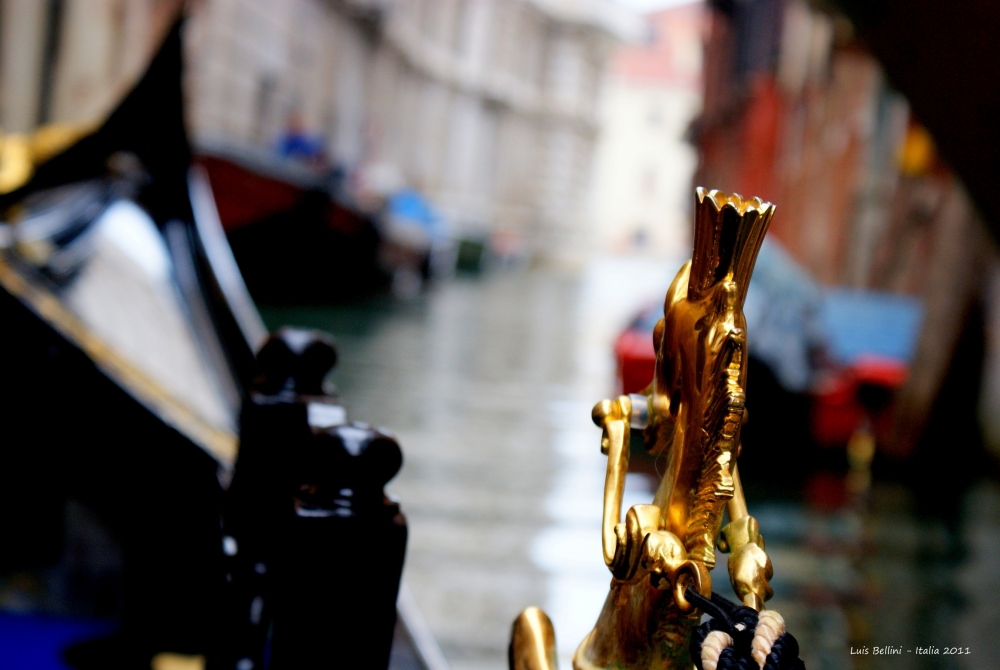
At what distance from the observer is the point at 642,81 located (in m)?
40.6

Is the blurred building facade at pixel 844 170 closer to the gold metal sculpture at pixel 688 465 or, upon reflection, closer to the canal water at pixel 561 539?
the canal water at pixel 561 539

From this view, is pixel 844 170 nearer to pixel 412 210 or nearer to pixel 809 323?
pixel 809 323

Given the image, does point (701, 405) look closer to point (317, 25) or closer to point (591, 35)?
point (317, 25)

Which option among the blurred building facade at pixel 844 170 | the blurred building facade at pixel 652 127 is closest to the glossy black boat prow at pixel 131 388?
the blurred building facade at pixel 844 170

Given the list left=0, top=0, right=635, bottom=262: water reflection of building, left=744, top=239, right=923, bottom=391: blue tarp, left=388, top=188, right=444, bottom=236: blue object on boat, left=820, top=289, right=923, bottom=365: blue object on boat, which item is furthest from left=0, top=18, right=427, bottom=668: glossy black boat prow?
left=388, top=188, right=444, bottom=236: blue object on boat

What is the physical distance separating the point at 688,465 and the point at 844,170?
25.0 ft

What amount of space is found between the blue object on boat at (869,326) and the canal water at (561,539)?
819 millimetres

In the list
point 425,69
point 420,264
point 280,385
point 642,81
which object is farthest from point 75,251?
point 642,81

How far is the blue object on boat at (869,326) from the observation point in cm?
412

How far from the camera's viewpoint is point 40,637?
3.18 ft

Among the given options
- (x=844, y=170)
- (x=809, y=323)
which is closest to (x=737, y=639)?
(x=809, y=323)

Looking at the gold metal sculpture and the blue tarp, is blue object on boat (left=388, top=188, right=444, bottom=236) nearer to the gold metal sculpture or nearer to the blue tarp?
the blue tarp

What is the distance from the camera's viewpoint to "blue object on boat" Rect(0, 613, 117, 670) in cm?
91

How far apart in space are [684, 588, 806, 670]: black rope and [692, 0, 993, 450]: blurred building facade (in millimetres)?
1087
